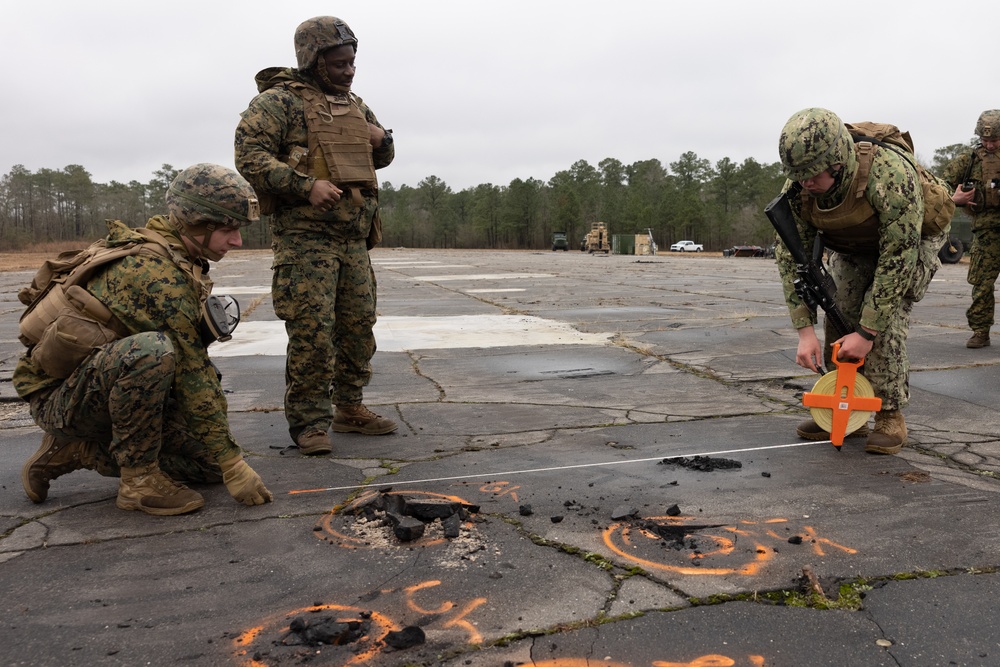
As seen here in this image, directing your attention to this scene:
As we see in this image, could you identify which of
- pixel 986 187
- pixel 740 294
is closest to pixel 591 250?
pixel 740 294

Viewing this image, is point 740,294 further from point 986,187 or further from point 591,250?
point 591,250

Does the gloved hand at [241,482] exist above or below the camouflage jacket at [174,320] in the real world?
below

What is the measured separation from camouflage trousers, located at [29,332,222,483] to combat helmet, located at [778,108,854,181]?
285cm

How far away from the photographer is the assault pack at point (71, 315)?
118 inches

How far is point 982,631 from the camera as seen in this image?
6.73ft

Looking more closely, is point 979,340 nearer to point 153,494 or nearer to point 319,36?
point 319,36

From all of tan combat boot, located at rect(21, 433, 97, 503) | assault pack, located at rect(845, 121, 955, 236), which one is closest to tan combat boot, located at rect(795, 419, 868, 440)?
assault pack, located at rect(845, 121, 955, 236)

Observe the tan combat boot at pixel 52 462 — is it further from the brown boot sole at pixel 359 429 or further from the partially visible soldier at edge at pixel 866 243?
the partially visible soldier at edge at pixel 866 243

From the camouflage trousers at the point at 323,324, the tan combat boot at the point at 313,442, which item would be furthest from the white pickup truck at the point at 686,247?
the tan combat boot at the point at 313,442

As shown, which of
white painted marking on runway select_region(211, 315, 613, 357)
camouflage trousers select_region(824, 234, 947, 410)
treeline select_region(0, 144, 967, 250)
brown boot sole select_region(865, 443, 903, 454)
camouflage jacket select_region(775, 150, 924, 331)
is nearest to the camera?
camouflage jacket select_region(775, 150, 924, 331)

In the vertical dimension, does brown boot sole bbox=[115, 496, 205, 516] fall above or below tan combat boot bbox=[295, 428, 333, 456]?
below

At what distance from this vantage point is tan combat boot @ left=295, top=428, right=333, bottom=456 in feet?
12.8

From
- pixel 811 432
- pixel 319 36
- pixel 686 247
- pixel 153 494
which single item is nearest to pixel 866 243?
pixel 811 432

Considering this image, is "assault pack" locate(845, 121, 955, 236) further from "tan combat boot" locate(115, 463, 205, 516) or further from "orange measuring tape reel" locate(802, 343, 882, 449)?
"tan combat boot" locate(115, 463, 205, 516)
